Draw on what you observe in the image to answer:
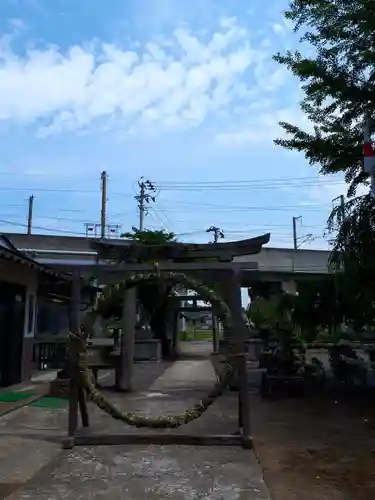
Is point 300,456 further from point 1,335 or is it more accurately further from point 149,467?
point 1,335

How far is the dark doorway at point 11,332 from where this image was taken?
11602mm

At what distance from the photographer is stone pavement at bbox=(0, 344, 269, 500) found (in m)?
4.45

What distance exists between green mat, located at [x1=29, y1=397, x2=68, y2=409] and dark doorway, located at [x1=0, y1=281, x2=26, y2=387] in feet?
7.51

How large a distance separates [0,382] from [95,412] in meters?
4.13

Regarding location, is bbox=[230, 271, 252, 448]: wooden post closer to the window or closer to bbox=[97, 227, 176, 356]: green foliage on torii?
the window

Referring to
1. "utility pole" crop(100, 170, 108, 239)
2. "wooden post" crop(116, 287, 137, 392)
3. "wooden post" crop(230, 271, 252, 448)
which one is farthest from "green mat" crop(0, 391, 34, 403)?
"utility pole" crop(100, 170, 108, 239)

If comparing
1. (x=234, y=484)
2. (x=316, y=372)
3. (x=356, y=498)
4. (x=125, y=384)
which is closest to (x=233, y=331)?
(x=234, y=484)

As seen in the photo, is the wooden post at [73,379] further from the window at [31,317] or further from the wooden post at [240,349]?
the window at [31,317]

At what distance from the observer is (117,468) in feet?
16.8

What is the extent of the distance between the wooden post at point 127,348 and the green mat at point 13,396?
5.92 feet

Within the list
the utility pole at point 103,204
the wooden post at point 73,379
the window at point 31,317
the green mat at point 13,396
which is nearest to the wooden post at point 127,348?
the green mat at point 13,396

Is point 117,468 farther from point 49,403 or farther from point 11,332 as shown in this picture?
point 11,332

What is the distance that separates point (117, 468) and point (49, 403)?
4396mm

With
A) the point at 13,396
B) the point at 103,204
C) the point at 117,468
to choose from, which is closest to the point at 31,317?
the point at 13,396
